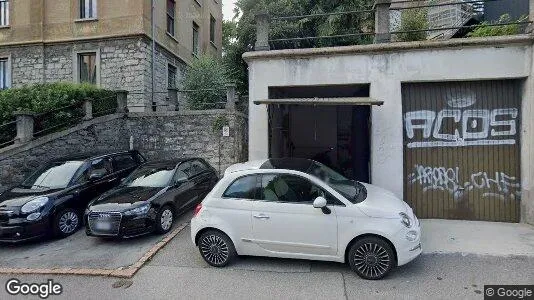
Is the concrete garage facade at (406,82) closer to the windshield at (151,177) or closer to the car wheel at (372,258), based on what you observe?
the windshield at (151,177)

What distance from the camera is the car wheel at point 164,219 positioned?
6492 mm

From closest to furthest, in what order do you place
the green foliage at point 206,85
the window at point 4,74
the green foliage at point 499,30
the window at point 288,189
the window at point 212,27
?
the window at point 288,189 < the green foliage at point 499,30 < the green foliage at point 206,85 < the window at point 4,74 < the window at point 212,27

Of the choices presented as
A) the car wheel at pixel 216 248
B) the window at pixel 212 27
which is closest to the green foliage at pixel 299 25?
the window at pixel 212 27

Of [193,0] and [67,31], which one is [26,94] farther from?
[193,0]

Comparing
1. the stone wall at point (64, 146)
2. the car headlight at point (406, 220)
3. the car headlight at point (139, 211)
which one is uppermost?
the stone wall at point (64, 146)

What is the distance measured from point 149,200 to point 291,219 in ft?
10.1

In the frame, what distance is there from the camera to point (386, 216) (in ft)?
14.8

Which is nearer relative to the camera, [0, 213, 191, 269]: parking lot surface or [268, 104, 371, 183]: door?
[0, 213, 191, 269]: parking lot surface

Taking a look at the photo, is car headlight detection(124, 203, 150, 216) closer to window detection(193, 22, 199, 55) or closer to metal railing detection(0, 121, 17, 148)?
metal railing detection(0, 121, 17, 148)

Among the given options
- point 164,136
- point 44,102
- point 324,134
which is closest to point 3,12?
point 44,102

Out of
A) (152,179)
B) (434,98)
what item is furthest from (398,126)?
(152,179)

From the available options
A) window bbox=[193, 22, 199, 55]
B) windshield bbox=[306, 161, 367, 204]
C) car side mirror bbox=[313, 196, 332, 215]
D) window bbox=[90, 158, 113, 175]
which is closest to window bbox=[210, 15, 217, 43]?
window bbox=[193, 22, 199, 55]

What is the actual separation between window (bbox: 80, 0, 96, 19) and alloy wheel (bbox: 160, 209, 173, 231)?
11.6 meters

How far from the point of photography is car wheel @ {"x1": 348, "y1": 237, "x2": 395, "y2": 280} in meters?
4.48
